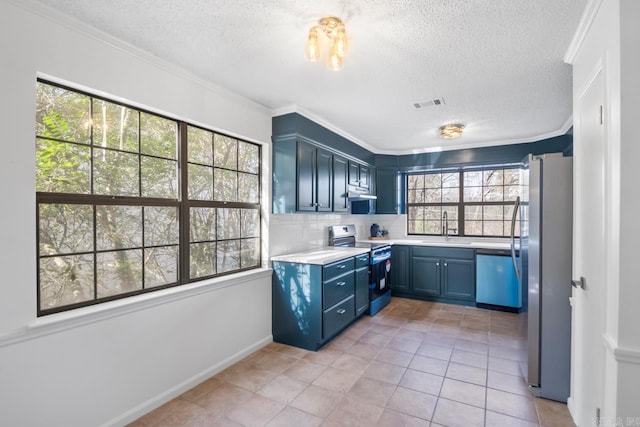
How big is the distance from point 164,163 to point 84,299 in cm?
107

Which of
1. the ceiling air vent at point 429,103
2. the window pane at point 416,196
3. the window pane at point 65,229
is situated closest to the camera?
the window pane at point 65,229

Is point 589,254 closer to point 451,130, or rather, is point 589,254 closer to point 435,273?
point 451,130

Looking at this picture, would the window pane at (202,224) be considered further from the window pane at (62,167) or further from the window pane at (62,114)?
the window pane at (62,114)

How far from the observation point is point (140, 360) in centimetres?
213

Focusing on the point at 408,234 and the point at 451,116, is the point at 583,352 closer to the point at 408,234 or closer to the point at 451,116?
the point at 451,116

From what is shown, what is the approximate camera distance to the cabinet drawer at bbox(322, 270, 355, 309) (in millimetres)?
3111

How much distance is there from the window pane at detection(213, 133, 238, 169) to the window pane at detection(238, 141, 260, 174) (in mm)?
63

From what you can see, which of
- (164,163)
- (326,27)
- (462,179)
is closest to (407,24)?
(326,27)

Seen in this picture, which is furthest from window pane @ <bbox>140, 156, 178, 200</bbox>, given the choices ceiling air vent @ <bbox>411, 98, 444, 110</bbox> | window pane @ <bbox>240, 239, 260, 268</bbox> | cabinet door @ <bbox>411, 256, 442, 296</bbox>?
cabinet door @ <bbox>411, 256, 442, 296</bbox>

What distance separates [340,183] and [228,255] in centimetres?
182

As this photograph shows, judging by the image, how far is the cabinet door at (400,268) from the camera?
16.4 ft

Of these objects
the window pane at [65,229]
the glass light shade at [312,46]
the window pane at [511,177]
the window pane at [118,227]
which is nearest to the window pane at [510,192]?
the window pane at [511,177]

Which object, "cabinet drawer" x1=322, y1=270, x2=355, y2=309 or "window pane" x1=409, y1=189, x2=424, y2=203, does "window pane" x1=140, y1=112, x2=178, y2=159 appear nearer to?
"cabinet drawer" x1=322, y1=270, x2=355, y2=309

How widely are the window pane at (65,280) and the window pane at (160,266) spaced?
0.37 metres
